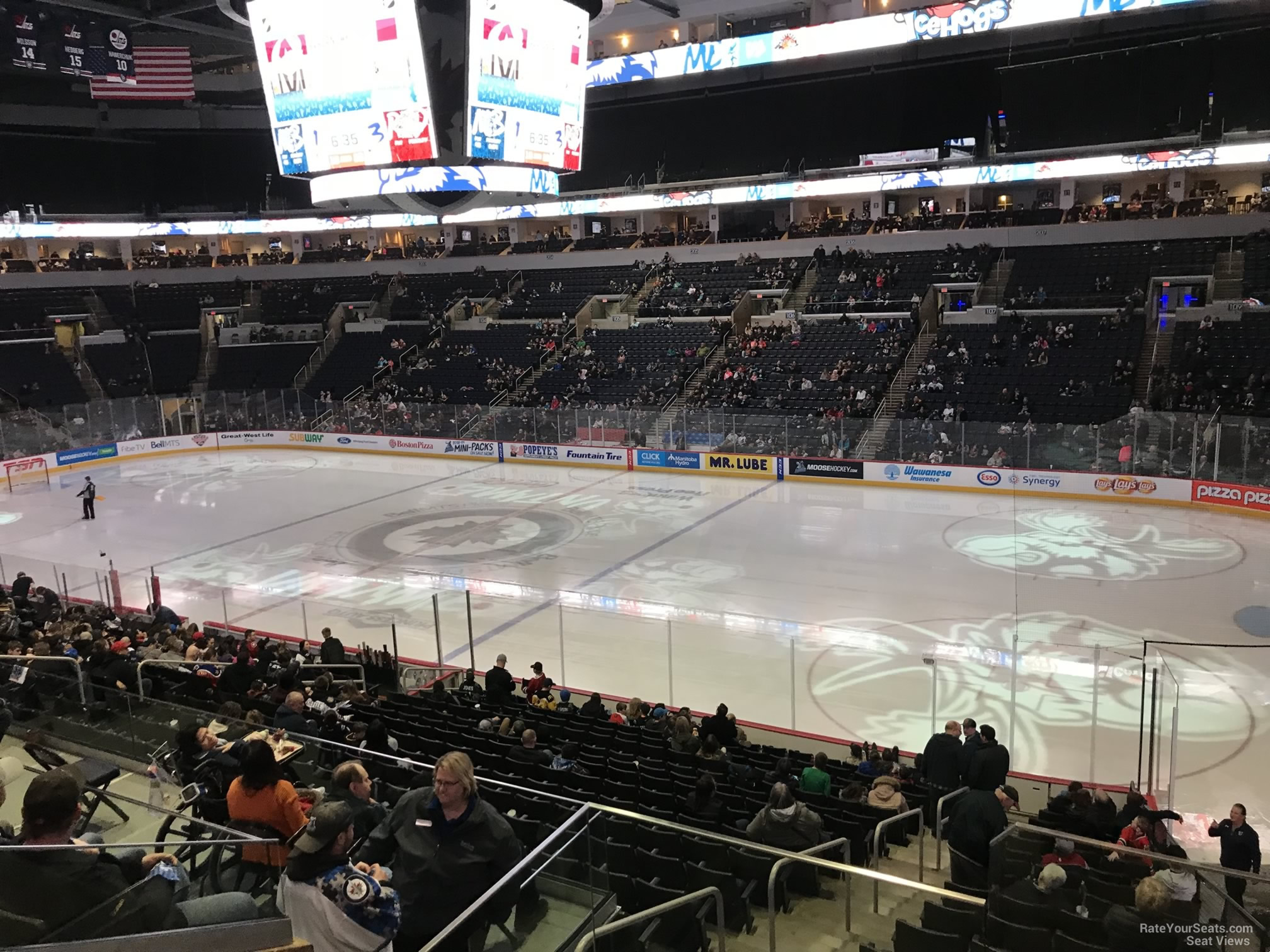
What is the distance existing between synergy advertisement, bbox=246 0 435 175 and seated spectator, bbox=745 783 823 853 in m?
15.9

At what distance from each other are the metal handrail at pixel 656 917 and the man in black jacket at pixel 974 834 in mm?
1761

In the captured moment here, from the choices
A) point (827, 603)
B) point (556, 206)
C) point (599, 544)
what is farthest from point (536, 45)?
point (556, 206)

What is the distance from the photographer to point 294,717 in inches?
280

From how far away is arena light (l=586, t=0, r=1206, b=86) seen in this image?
30359mm

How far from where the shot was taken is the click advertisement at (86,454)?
3244cm

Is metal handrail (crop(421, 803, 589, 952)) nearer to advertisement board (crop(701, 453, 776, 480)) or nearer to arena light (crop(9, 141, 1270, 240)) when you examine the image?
advertisement board (crop(701, 453, 776, 480))

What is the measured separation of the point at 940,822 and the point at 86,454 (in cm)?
3467

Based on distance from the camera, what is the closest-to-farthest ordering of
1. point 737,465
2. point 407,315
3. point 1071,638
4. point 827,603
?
1. point 1071,638
2. point 827,603
3. point 737,465
4. point 407,315

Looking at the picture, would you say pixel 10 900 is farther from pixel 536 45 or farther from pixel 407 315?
pixel 407 315

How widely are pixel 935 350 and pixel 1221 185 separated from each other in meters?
16.1

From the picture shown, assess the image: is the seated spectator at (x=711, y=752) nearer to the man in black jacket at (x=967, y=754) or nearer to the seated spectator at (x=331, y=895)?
the man in black jacket at (x=967, y=754)

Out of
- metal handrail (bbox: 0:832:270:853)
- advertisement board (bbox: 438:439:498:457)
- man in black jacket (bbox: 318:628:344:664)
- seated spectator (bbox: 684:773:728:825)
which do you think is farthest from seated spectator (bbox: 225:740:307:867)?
advertisement board (bbox: 438:439:498:457)

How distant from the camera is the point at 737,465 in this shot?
28.4m

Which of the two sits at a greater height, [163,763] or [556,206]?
[556,206]
